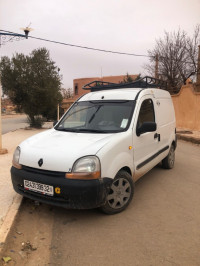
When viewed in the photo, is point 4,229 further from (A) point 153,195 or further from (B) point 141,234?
(A) point 153,195

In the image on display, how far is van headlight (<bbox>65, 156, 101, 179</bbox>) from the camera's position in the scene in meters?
2.87

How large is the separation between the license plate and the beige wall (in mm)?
12115

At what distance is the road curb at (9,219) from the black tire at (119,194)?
1.24 m

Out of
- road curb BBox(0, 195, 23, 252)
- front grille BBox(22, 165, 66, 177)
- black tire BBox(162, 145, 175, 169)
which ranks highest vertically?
front grille BBox(22, 165, 66, 177)

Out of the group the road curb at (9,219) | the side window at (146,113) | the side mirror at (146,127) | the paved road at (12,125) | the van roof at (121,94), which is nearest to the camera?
the road curb at (9,219)

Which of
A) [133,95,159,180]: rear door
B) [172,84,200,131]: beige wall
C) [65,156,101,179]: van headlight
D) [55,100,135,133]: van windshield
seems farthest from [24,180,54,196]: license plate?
[172,84,200,131]: beige wall

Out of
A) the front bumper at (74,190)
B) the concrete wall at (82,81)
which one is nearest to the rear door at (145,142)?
the front bumper at (74,190)

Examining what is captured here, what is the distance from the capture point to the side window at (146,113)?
3966 millimetres

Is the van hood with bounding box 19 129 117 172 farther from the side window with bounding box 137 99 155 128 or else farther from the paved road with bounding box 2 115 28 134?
the paved road with bounding box 2 115 28 134

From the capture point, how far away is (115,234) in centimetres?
289

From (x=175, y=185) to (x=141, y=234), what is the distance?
2.03 m

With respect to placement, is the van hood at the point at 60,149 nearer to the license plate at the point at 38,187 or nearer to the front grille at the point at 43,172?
the front grille at the point at 43,172

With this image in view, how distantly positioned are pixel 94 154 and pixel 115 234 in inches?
41.3

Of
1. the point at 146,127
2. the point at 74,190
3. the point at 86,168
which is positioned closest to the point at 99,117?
the point at 146,127
